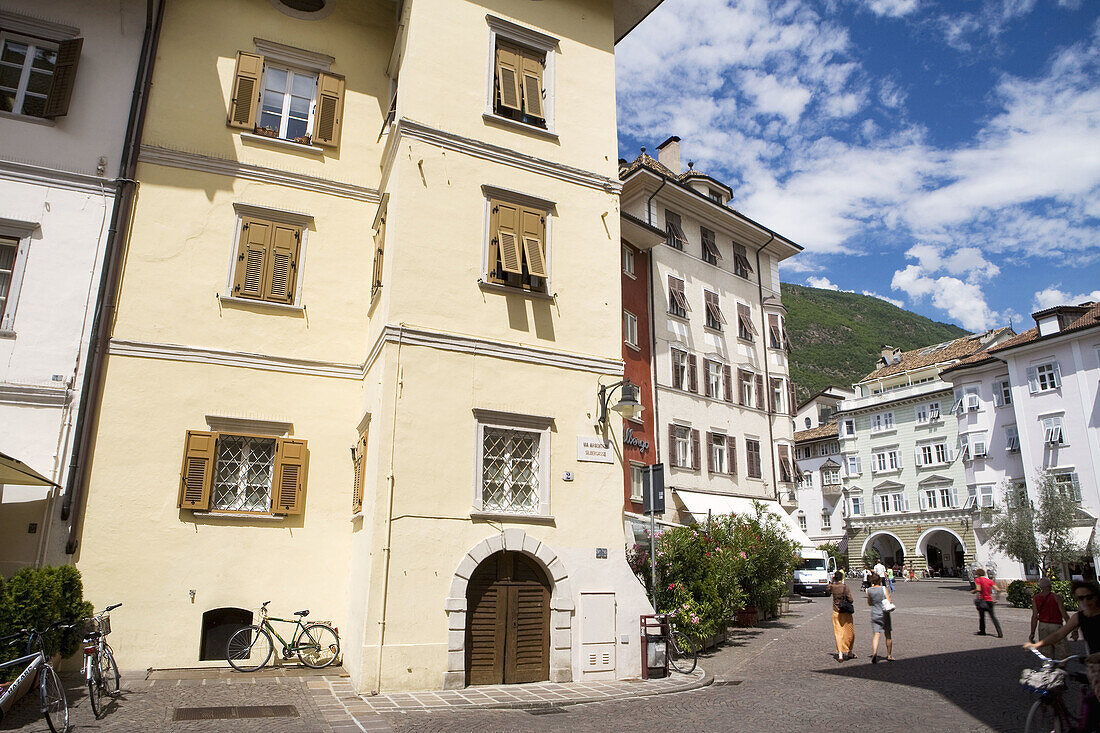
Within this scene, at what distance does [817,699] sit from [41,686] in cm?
964

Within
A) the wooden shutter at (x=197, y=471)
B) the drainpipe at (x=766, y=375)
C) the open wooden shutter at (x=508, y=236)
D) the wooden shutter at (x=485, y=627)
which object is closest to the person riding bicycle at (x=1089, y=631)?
the wooden shutter at (x=485, y=627)

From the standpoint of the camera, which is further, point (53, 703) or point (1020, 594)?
point (1020, 594)

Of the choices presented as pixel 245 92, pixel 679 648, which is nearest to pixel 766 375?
pixel 679 648

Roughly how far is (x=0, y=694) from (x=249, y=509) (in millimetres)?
5456

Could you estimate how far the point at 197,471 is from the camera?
1254 centimetres

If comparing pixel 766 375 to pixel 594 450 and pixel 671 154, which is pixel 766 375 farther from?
pixel 594 450

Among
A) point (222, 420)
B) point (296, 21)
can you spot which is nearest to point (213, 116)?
point (296, 21)

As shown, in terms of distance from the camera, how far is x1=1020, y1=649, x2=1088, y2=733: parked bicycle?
7062 mm

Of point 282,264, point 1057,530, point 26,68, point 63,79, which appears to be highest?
point 26,68

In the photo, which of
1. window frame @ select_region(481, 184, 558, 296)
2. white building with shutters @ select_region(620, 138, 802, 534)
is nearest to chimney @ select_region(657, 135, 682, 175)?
white building with shutters @ select_region(620, 138, 802, 534)

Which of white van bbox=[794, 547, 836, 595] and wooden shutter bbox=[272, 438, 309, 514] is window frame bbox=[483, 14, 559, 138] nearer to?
wooden shutter bbox=[272, 438, 309, 514]

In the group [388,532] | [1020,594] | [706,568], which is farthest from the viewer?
[1020,594]

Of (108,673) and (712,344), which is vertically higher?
(712,344)

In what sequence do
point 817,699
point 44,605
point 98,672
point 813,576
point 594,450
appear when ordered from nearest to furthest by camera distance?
point 98,672
point 44,605
point 817,699
point 594,450
point 813,576
